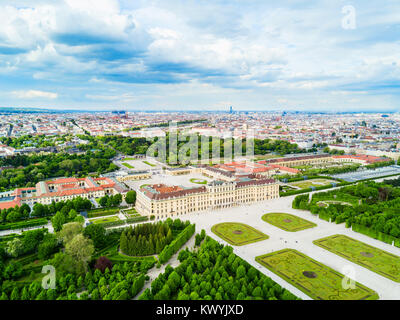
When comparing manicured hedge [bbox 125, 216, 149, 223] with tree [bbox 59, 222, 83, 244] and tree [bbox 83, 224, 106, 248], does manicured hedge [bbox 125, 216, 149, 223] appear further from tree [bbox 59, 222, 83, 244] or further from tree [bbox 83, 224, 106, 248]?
tree [bbox 59, 222, 83, 244]

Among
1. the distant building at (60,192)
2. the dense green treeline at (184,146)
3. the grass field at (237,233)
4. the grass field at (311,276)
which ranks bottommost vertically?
the grass field at (311,276)

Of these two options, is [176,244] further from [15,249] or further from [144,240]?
[15,249]

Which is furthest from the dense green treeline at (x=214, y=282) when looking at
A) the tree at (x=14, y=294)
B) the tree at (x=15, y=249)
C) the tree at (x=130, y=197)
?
the tree at (x=130, y=197)

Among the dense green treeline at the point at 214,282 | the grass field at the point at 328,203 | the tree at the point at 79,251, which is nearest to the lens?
the dense green treeline at the point at 214,282

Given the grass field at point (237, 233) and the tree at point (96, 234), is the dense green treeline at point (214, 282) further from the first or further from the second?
the tree at point (96, 234)

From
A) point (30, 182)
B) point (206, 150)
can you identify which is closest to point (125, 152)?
point (206, 150)

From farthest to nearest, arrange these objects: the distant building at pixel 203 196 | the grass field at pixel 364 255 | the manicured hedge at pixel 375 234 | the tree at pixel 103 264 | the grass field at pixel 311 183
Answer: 1. the grass field at pixel 311 183
2. the distant building at pixel 203 196
3. the manicured hedge at pixel 375 234
4. the grass field at pixel 364 255
5. the tree at pixel 103 264

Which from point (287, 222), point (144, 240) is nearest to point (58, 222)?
point (144, 240)
